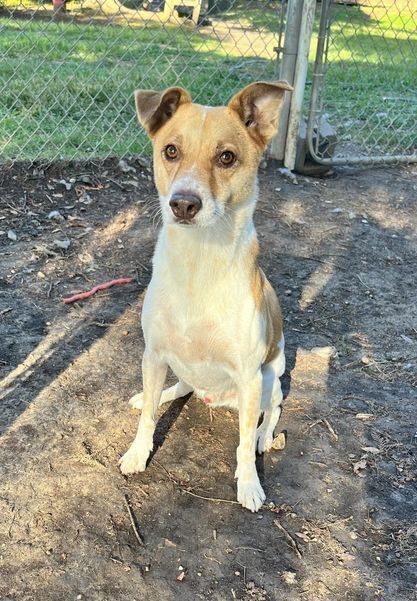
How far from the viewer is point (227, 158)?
7.97 feet

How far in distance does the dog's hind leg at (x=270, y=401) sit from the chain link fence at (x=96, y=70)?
10.6 ft

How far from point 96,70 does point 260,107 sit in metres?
4.47

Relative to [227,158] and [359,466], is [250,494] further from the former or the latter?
[227,158]

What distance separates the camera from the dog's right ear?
8.19 feet

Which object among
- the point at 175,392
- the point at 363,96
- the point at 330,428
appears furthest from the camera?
the point at 363,96

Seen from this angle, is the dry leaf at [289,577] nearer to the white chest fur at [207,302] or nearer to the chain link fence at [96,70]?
the white chest fur at [207,302]

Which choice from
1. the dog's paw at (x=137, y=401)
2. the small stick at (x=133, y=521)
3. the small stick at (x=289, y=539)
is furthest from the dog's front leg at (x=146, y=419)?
the small stick at (x=289, y=539)

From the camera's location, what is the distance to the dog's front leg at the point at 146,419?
283cm

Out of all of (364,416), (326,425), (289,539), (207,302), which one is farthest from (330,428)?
(207,302)

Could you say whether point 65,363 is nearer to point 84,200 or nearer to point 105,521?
point 105,521

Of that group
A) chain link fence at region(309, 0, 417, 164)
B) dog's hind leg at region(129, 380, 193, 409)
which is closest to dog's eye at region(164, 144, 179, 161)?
dog's hind leg at region(129, 380, 193, 409)

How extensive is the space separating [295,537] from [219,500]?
0.35 metres

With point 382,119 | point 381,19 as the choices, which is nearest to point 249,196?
point 382,119

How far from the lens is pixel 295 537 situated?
8.49 feet
